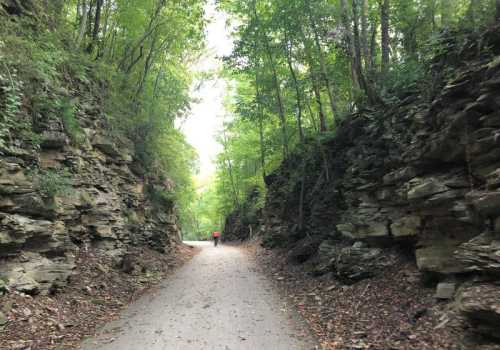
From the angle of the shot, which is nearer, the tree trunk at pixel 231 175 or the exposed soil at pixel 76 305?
the exposed soil at pixel 76 305

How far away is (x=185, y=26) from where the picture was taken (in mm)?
14789

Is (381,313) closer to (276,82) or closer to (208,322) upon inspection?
(208,322)

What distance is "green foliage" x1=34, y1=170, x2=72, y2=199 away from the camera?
664cm

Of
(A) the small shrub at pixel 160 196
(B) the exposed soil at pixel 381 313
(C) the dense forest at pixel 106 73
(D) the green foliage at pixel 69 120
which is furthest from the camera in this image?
(A) the small shrub at pixel 160 196

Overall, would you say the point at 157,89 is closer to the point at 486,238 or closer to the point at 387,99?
the point at 387,99

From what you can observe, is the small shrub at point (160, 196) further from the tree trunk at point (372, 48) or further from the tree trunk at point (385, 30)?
the tree trunk at point (385, 30)

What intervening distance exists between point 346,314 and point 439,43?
6139 mm

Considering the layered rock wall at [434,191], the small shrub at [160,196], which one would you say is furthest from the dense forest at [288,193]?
the small shrub at [160,196]

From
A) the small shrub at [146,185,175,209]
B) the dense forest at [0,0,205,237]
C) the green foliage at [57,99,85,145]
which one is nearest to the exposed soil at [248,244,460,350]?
the dense forest at [0,0,205,237]

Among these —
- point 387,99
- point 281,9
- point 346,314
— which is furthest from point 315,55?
point 346,314

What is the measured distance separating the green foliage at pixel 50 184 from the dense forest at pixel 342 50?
796 centimetres

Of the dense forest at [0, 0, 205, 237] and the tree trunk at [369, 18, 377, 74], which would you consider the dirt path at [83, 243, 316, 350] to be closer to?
the dense forest at [0, 0, 205, 237]

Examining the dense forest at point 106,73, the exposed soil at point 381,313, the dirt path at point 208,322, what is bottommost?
the dirt path at point 208,322

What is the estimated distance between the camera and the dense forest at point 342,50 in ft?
23.5
